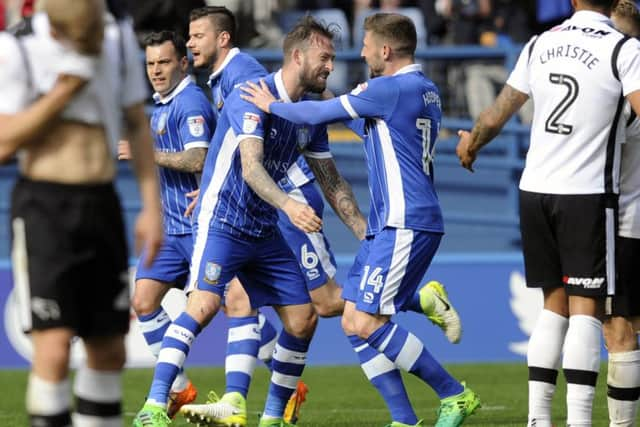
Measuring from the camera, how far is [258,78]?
8227 mm

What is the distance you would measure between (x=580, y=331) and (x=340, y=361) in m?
6.80

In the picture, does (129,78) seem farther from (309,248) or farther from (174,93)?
(309,248)

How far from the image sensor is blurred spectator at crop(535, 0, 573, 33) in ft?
48.3

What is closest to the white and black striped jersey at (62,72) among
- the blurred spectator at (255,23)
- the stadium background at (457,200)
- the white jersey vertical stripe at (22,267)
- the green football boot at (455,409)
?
the white jersey vertical stripe at (22,267)

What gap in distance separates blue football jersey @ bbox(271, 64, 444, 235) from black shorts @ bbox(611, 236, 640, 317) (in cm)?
112

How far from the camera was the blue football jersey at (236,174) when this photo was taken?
7605 millimetres

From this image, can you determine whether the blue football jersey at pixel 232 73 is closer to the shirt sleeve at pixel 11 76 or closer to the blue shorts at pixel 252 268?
the blue shorts at pixel 252 268

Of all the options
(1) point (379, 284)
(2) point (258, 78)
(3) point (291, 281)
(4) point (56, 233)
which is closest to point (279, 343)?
(3) point (291, 281)

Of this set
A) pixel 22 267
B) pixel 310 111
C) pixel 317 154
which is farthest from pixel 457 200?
pixel 22 267

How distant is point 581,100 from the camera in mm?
6453

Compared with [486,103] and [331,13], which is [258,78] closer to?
[486,103]

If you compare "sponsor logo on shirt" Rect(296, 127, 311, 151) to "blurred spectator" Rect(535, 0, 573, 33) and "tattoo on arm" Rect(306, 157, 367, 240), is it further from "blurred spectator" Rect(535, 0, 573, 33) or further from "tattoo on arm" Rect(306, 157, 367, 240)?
"blurred spectator" Rect(535, 0, 573, 33)

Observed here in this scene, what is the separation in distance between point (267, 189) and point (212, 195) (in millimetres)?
696

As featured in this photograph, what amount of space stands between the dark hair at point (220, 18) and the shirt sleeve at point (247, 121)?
1.55 m
